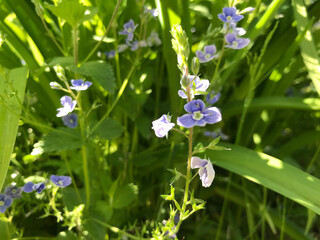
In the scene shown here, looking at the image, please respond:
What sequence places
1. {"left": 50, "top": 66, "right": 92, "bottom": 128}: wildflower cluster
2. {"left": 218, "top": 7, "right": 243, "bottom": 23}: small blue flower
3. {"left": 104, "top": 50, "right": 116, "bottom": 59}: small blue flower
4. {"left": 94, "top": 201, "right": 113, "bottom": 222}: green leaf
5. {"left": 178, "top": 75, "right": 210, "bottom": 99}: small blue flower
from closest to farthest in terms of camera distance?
{"left": 178, "top": 75, "right": 210, "bottom": 99}: small blue flower
{"left": 50, "top": 66, "right": 92, "bottom": 128}: wildflower cluster
{"left": 218, "top": 7, "right": 243, "bottom": 23}: small blue flower
{"left": 94, "top": 201, "right": 113, "bottom": 222}: green leaf
{"left": 104, "top": 50, "right": 116, "bottom": 59}: small blue flower

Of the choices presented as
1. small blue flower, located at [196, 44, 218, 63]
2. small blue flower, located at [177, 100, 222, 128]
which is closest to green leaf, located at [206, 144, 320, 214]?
small blue flower, located at [196, 44, 218, 63]

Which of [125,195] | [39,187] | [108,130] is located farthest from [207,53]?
[39,187]

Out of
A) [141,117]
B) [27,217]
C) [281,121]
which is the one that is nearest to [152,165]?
[141,117]

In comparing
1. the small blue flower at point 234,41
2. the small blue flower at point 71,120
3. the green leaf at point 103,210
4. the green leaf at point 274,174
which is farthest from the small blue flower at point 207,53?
the green leaf at point 103,210

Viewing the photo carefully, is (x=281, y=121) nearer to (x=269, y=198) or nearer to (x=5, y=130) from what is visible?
(x=269, y=198)

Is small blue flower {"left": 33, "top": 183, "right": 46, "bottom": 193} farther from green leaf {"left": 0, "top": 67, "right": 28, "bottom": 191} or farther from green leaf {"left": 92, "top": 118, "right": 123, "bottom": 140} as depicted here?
green leaf {"left": 92, "top": 118, "right": 123, "bottom": 140}

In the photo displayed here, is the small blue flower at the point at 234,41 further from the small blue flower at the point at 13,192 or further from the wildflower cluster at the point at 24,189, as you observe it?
the small blue flower at the point at 13,192
